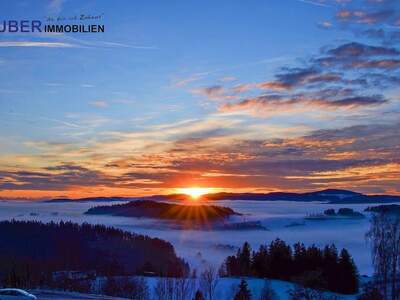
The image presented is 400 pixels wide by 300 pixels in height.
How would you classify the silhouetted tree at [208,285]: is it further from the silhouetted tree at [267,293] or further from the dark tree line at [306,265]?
the silhouetted tree at [267,293]

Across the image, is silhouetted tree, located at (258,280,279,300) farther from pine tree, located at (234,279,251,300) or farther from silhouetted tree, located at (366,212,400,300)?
silhouetted tree, located at (366,212,400,300)

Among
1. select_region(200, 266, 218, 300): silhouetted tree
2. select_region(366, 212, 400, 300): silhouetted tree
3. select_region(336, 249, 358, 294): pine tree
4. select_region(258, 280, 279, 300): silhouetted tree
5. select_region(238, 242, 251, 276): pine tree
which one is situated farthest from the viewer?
select_region(238, 242, 251, 276): pine tree

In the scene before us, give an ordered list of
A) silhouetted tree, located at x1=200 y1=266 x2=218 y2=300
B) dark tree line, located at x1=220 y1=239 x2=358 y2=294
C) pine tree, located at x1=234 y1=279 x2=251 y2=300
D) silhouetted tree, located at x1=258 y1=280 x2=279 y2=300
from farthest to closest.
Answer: dark tree line, located at x1=220 y1=239 x2=358 y2=294
silhouetted tree, located at x1=200 y1=266 x2=218 y2=300
silhouetted tree, located at x1=258 y1=280 x2=279 y2=300
pine tree, located at x1=234 y1=279 x2=251 y2=300

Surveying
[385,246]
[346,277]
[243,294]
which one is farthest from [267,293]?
[385,246]

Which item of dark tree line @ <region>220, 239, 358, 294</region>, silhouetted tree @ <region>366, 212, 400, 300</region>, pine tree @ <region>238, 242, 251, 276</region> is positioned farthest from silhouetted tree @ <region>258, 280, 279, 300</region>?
silhouetted tree @ <region>366, 212, 400, 300</region>

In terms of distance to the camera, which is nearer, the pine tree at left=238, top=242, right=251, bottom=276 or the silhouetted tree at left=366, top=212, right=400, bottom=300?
the silhouetted tree at left=366, top=212, right=400, bottom=300

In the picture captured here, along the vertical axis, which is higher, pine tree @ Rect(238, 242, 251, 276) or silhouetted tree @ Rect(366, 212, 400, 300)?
silhouetted tree @ Rect(366, 212, 400, 300)

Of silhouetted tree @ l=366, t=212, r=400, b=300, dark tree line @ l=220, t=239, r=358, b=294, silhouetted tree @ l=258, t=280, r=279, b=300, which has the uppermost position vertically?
silhouetted tree @ l=366, t=212, r=400, b=300

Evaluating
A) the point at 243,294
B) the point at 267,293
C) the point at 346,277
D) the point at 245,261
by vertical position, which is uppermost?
the point at 245,261

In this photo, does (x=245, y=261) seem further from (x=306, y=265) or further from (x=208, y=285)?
(x=306, y=265)

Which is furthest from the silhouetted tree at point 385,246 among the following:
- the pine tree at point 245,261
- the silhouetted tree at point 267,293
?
the pine tree at point 245,261

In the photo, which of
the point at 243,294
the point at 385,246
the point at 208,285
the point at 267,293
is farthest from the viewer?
the point at 208,285

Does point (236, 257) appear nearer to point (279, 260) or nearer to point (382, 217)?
point (279, 260)

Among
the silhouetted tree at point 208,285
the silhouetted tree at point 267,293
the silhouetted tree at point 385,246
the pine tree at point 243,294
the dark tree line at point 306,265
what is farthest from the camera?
the dark tree line at point 306,265
